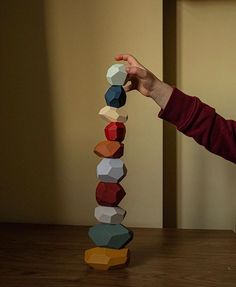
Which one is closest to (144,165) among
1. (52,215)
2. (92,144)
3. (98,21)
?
(92,144)

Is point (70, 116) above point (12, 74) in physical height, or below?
below

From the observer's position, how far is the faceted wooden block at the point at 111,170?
756mm

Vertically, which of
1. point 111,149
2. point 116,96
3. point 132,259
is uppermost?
point 116,96

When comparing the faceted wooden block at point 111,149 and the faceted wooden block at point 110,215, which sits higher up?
the faceted wooden block at point 111,149

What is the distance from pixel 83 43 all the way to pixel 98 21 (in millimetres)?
72

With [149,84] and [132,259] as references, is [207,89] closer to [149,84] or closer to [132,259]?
[149,84]

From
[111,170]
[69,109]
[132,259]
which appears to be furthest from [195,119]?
[69,109]

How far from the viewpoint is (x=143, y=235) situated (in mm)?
1001

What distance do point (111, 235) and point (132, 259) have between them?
106 millimetres

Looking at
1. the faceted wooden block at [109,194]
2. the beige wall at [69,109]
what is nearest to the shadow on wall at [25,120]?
the beige wall at [69,109]

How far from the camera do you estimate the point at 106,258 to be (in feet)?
2.46

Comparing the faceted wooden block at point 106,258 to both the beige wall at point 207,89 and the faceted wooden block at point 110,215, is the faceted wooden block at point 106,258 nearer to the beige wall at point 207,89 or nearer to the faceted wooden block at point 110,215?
the faceted wooden block at point 110,215

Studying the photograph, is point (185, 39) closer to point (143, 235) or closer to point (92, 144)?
point (92, 144)

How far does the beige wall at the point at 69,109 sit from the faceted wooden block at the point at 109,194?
32cm
